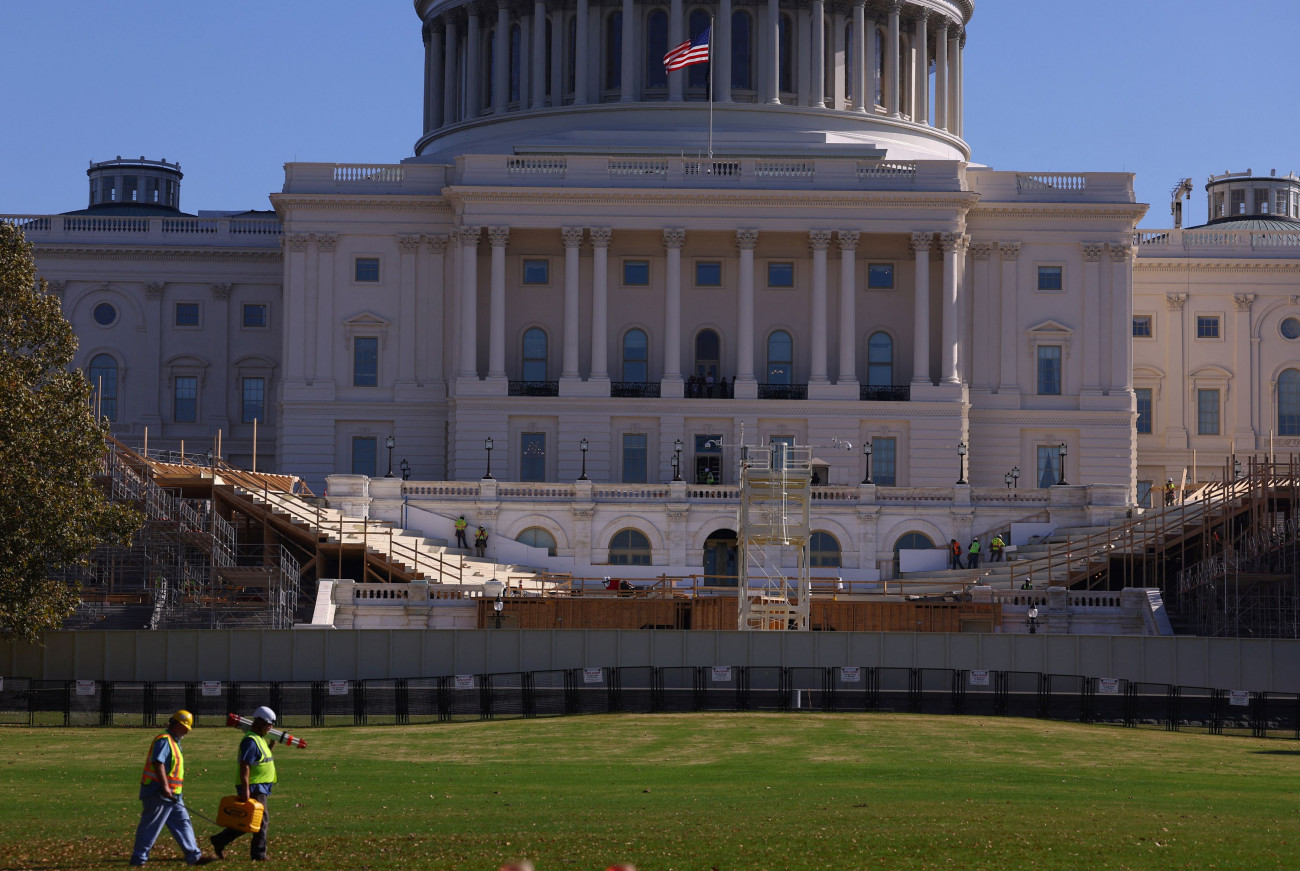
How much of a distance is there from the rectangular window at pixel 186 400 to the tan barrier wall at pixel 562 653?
180 ft

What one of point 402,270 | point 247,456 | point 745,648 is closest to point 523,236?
point 402,270

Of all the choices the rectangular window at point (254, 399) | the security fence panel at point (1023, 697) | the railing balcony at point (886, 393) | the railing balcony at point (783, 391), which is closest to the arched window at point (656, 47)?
the railing balcony at point (783, 391)

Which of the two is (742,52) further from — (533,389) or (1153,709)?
(1153,709)

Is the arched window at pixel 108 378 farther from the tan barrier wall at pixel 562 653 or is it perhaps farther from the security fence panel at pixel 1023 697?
the security fence panel at pixel 1023 697

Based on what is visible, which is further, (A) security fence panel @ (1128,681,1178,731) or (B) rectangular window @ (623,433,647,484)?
(B) rectangular window @ (623,433,647,484)

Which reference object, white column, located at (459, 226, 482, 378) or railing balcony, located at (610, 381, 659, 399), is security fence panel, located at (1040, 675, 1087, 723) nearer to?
railing balcony, located at (610, 381, 659, 399)

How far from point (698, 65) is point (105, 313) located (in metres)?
33.8

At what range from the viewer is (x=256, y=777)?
1116 inches

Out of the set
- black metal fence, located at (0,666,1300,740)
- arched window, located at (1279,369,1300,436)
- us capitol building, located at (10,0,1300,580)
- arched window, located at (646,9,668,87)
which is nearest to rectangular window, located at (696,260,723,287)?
us capitol building, located at (10,0,1300,580)

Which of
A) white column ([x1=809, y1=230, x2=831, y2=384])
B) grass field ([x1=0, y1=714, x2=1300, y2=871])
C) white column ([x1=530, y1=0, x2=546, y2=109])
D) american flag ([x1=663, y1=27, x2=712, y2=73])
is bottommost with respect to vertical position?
grass field ([x1=0, y1=714, x2=1300, y2=871])

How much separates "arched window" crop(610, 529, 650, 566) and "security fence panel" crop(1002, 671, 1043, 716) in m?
31.8

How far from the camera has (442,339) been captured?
325ft

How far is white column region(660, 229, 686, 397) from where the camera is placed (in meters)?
95.4

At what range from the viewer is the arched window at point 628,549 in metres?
Answer: 81.6
